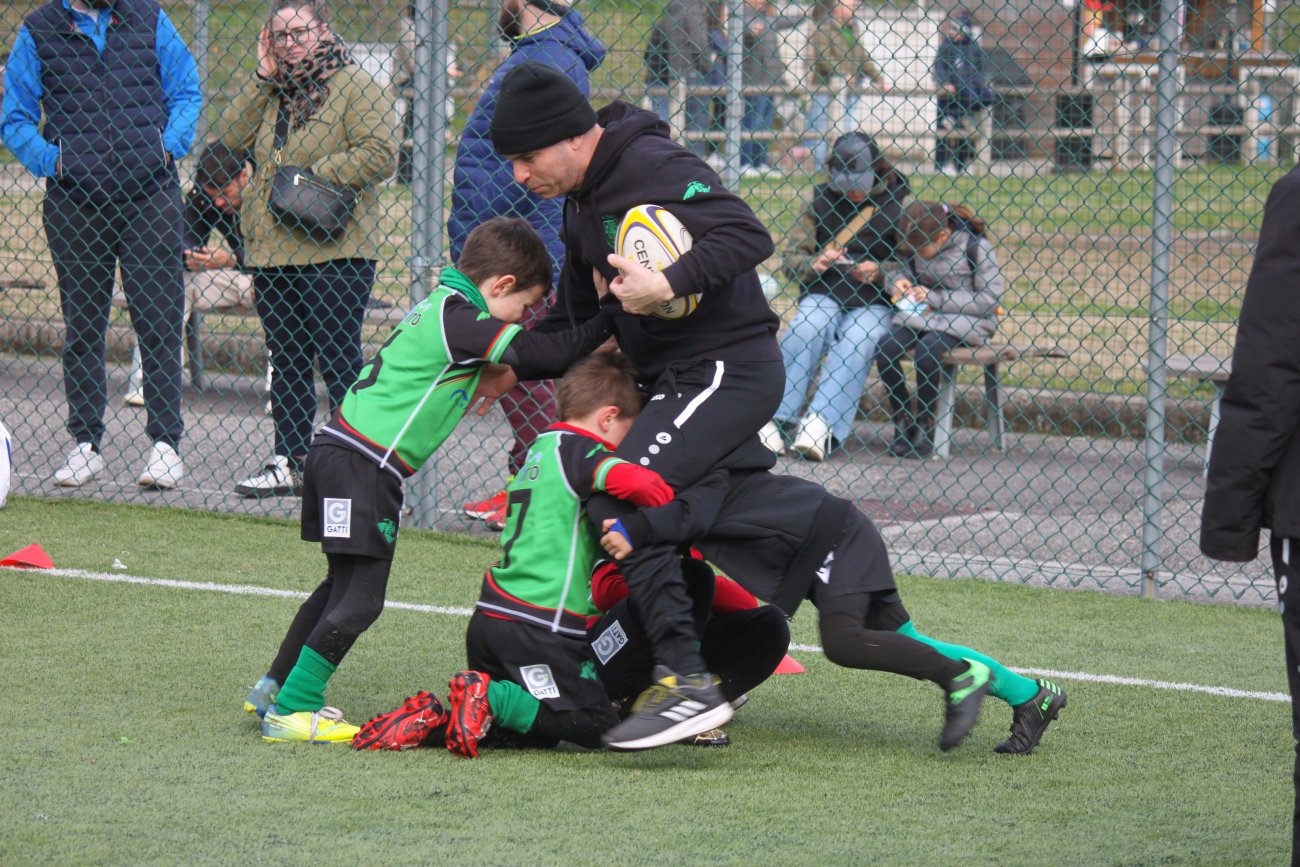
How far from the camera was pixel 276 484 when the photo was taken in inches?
284

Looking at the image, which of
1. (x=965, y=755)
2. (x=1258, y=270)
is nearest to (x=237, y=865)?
(x=965, y=755)

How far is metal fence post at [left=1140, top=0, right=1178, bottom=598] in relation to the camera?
5.92 meters

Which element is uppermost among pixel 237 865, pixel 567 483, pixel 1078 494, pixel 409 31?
pixel 409 31

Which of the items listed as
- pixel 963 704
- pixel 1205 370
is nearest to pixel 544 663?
pixel 963 704

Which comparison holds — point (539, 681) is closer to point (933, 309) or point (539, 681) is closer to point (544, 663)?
point (544, 663)

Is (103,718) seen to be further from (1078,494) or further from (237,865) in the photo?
(1078,494)

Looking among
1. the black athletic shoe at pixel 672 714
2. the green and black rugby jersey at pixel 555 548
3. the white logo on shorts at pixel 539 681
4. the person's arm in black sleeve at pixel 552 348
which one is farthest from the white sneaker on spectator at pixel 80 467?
the black athletic shoe at pixel 672 714

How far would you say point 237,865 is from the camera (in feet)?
9.99

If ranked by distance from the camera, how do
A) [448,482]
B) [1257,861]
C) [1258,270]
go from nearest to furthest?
[1258,270], [1257,861], [448,482]

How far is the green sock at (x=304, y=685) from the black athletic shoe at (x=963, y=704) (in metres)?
1.46

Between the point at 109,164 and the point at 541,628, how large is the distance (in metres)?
4.10

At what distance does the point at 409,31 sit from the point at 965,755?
442 centimetres

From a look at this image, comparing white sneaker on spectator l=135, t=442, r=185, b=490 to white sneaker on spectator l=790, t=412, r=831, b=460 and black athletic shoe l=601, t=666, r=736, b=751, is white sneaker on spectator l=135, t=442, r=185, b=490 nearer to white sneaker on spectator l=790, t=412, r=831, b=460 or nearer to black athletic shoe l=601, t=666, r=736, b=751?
white sneaker on spectator l=790, t=412, r=831, b=460

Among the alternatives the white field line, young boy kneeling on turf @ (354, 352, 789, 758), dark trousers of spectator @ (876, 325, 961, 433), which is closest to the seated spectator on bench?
the white field line
